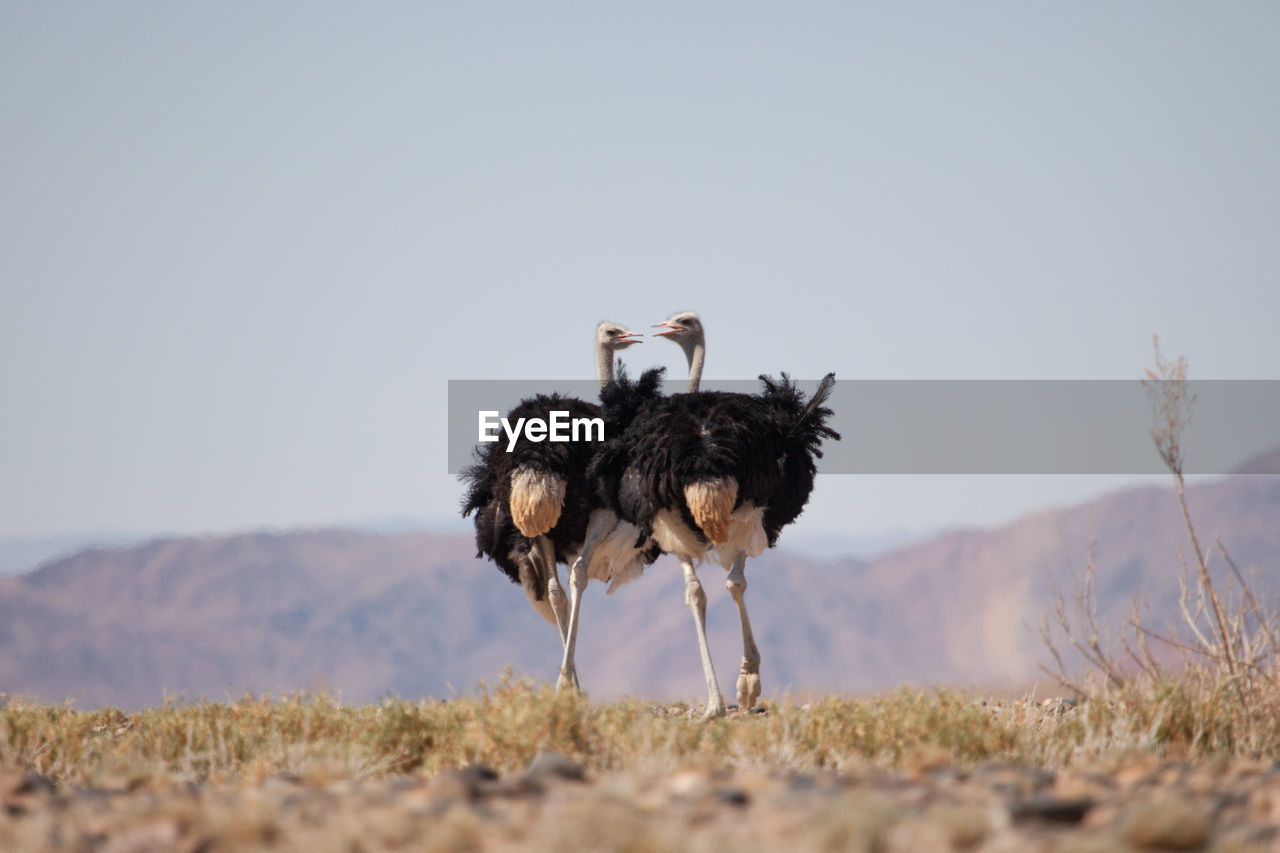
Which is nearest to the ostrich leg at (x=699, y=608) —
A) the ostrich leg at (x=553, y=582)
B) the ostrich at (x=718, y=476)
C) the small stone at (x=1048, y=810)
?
the ostrich at (x=718, y=476)

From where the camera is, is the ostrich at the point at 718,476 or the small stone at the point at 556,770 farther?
the ostrich at the point at 718,476

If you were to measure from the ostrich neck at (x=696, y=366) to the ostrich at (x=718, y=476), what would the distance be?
4.12 ft

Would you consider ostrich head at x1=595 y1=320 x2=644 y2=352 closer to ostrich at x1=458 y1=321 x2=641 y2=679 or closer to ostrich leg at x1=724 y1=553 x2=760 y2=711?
ostrich at x1=458 y1=321 x2=641 y2=679

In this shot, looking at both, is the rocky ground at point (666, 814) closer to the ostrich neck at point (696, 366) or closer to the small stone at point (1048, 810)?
the small stone at point (1048, 810)

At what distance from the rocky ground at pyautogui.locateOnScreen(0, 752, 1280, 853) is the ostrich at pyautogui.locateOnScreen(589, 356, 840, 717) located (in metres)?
4.67

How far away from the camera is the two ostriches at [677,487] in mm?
11078

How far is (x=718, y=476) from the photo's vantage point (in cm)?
1086

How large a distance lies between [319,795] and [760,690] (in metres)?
6.55

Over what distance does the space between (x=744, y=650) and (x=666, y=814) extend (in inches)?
275

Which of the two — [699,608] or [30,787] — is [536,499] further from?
[30,787]

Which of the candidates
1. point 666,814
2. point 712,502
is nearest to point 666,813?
point 666,814

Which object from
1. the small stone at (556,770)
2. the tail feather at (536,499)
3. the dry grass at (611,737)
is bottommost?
the dry grass at (611,737)

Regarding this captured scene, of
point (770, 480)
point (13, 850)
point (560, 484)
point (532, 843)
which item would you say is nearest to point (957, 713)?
point (770, 480)

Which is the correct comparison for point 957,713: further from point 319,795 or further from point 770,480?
point 319,795
